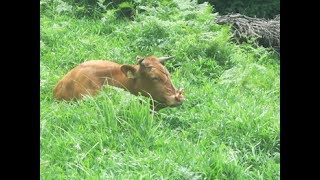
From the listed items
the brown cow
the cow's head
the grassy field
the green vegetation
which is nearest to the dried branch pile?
the grassy field

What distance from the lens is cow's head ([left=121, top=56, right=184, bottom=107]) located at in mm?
5531

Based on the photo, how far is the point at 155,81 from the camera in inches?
219

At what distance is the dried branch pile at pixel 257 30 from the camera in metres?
9.90

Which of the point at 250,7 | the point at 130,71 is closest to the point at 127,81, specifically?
the point at 130,71

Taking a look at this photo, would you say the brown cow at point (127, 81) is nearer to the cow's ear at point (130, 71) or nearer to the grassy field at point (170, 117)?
the cow's ear at point (130, 71)

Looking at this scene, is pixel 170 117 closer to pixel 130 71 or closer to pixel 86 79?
pixel 130 71

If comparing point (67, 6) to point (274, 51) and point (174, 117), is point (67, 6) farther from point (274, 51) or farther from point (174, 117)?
point (174, 117)

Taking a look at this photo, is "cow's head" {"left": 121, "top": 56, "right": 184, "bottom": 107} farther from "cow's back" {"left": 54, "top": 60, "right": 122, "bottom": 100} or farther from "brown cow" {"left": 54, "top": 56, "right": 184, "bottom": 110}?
"cow's back" {"left": 54, "top": 60, "right": 122, "bottom": 100}

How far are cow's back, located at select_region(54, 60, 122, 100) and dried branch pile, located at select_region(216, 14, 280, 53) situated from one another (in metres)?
4.30

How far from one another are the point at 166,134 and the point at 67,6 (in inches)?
243

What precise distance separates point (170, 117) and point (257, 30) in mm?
5070

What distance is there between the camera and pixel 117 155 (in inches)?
172

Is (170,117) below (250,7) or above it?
above
